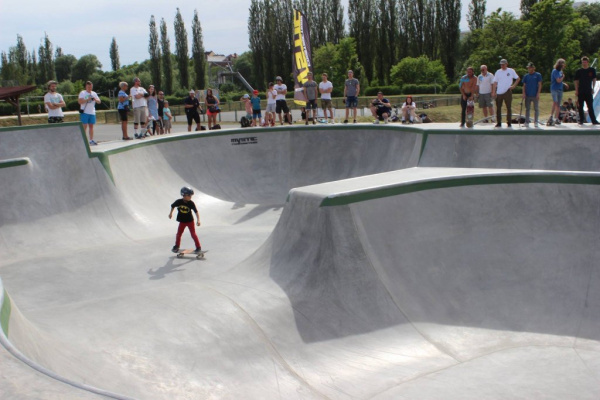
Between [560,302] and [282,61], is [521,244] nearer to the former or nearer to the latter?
[560,302]

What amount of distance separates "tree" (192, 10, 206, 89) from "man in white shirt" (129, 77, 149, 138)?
163 feet

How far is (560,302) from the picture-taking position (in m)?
7.14

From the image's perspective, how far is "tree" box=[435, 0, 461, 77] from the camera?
57844mm

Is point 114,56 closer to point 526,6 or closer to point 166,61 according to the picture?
point 166,61

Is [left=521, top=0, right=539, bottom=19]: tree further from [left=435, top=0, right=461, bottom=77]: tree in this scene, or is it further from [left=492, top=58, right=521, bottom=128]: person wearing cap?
[left=492, top=58, right=521, bottom=128]: person wearing cap

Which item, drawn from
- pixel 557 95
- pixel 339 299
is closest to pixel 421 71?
pixel 557 95

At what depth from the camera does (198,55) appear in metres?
66.1

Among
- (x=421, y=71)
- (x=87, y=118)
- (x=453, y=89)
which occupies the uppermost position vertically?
(x=421, y=71)

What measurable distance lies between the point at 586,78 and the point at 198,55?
188 feet

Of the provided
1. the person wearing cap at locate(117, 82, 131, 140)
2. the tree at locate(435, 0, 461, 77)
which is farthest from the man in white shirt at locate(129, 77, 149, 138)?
the tree at locate(435, 0, 461, 77)

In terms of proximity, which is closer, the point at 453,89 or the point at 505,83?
the point at 505,83

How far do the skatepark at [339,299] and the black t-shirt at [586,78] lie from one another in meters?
6.45

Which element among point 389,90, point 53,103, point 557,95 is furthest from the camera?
point 389,90

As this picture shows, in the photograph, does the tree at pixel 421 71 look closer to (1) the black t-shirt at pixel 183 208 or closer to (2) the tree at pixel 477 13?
(2) the tree at pixel 477 13
